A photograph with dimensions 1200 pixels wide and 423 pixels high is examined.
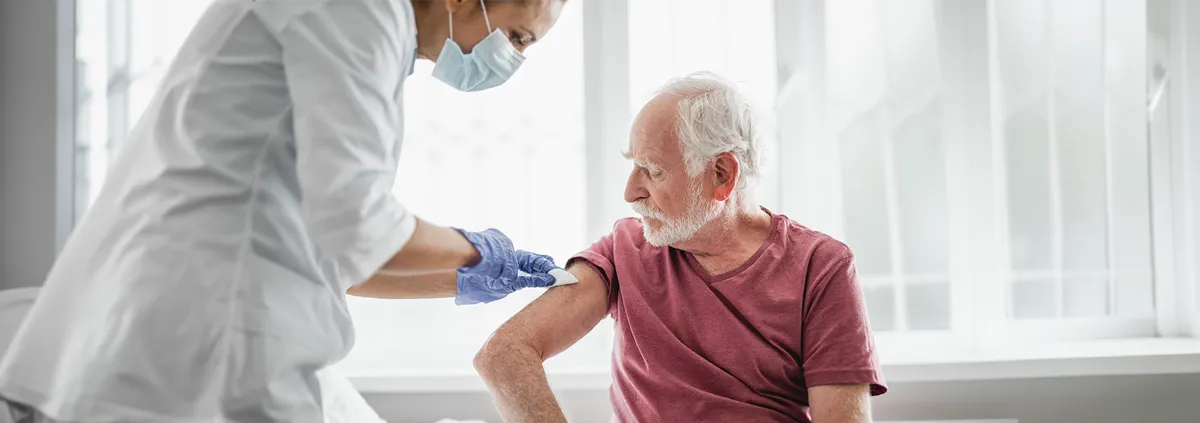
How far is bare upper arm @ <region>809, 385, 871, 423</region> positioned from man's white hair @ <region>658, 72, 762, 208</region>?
0.43 meters

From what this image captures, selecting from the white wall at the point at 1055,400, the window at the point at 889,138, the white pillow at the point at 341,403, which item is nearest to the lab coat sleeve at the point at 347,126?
the white pillow at the point at 341,403

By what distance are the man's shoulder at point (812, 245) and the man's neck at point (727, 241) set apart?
44 millimetres

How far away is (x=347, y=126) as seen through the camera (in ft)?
3.19

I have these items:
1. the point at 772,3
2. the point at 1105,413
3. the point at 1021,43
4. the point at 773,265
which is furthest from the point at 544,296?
the point at 1021,43

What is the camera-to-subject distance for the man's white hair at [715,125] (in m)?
1.73

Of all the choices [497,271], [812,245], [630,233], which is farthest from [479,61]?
[812,245]

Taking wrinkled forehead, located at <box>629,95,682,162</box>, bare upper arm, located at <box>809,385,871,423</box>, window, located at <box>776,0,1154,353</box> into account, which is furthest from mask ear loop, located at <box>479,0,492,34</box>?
window, located at <box>776,0,1154,353</box>

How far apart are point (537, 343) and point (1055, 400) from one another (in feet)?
4.64

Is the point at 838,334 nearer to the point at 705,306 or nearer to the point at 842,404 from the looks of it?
the point at 842,404

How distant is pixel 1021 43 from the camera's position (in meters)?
2.51

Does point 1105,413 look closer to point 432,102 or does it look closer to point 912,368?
point 912,368

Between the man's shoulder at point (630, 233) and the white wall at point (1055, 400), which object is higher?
the man's shoulder at point (630, 233)

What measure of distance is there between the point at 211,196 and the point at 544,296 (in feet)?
2.82

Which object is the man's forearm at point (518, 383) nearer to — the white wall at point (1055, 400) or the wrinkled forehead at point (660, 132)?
the wrinkled forehead at point (660, 132)
